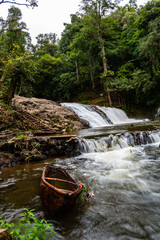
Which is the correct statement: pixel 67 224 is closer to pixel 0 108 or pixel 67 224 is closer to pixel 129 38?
pixel 0 108

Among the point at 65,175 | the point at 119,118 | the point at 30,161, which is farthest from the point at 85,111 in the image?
the point at 65,175

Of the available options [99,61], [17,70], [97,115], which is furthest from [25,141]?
[99,61]

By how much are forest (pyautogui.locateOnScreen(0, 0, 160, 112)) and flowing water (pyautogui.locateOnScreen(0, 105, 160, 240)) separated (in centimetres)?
659

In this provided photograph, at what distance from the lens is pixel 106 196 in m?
2.73

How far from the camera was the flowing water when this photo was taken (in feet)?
6.22

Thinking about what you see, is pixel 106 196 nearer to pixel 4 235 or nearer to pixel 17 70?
pixel 4 235

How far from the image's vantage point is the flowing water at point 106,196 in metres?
1.90

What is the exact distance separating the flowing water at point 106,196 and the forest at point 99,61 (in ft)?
21.6

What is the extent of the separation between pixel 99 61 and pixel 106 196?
2405 centimetres

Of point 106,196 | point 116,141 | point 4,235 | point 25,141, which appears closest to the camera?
point 4,235

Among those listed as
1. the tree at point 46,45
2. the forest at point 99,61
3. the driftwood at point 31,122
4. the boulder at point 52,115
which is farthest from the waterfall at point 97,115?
the tree at point 46,45

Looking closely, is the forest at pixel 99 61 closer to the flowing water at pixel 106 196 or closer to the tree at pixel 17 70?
the tree at pixel 17 70

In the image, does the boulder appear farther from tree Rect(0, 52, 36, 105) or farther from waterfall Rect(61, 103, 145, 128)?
tree Rect(0, 52, 36, 105)

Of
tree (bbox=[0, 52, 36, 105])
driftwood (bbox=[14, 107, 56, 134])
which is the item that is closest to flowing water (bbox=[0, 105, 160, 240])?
driftwood (bbox=[14, 107, 56, 134])
